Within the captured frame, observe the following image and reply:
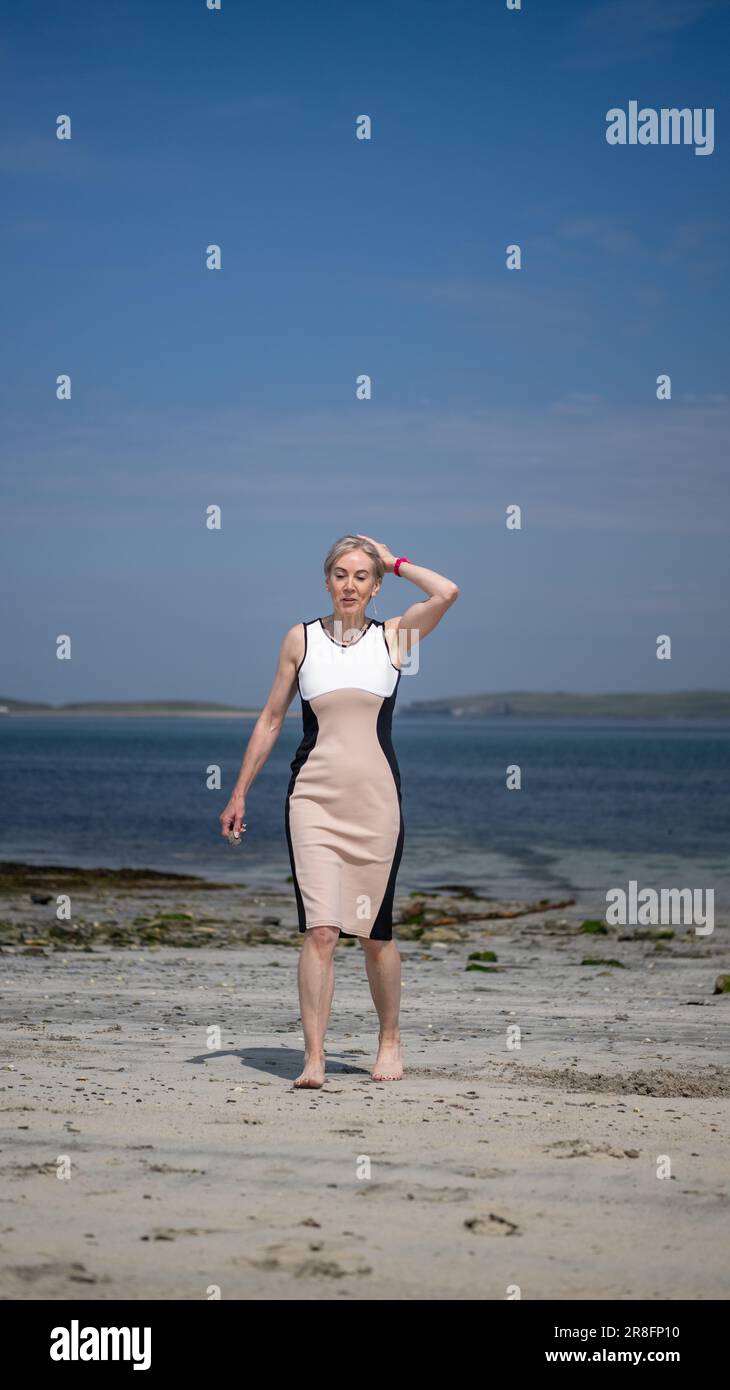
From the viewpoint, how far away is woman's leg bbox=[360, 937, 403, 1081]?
19.5 feet

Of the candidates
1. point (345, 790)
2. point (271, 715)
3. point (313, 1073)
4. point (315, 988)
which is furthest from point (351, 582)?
point (313, 1073)

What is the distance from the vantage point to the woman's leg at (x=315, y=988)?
5.74 m

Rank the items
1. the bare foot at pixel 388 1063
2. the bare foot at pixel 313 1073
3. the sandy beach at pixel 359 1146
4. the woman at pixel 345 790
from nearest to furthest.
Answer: the sandy beach at pixel 359 1146
the bare foot at pixel 313 1073
the woman at pixel 345 790
the bare foot at pixel 388 1063

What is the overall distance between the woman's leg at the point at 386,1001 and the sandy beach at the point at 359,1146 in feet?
0.36

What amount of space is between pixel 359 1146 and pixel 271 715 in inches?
80.6

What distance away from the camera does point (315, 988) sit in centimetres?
582

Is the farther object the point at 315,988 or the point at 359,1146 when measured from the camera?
Result: the point at 315,988

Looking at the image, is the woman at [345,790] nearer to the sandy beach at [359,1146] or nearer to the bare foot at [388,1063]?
the bare foot at [388,1063]

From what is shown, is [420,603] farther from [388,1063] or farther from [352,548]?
[388,1063]

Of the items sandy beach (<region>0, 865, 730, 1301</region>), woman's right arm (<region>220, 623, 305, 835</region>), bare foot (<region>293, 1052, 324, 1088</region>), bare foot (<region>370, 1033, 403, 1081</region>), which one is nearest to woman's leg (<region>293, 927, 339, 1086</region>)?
bare foot (<region>293, 1052, 324, 1088</region>)

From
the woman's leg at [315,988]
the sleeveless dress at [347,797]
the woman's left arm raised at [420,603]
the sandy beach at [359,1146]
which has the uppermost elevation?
the woman's left arm raised at [420,603]

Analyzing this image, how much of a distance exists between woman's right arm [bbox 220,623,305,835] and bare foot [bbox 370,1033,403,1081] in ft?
3.89

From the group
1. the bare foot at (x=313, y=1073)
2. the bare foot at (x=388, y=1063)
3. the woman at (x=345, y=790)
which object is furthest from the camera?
the bare foot at (x=388, y=1063)

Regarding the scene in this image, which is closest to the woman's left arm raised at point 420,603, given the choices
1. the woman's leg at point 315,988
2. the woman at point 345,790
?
the woman at point 345,790
